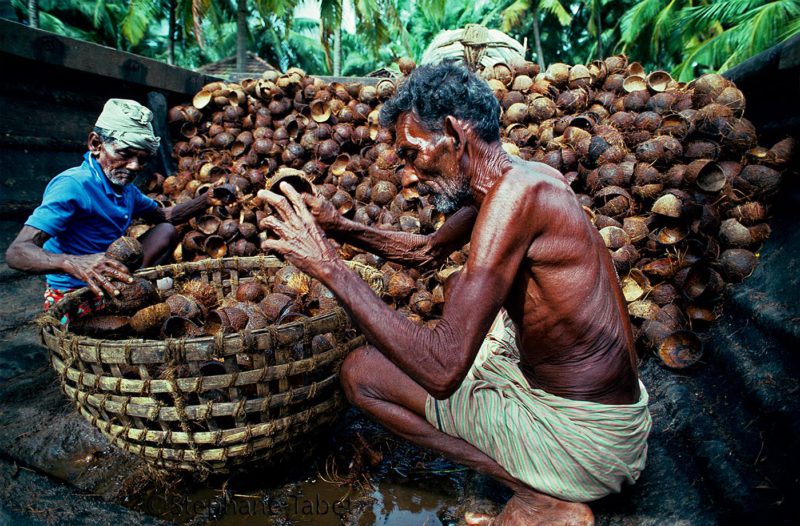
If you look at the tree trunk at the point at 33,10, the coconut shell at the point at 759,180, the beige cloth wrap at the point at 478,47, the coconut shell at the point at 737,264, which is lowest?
the coconut shell at the point at 737,264

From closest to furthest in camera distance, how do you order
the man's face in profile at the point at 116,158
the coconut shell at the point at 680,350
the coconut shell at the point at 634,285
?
the coconut shell at the point at 680,350
the man's face in profile at the point at 116,158
the coconut shell at the point at 634,285

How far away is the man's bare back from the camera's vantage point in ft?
5.24

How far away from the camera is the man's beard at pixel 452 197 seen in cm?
188

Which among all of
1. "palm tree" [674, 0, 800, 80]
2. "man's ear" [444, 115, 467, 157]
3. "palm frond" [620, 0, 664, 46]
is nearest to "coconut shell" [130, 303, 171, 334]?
"man's ear" [444, 115, 467, 157]

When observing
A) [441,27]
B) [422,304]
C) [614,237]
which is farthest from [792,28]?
[441,27]

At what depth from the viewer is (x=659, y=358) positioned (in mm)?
2770

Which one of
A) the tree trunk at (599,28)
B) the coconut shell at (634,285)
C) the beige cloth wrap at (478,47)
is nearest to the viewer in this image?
the coconut shell at (634,285)

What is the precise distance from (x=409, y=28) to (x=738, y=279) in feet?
136

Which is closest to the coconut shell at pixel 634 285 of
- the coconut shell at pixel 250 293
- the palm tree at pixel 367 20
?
the coconut shell at pixel 250 293

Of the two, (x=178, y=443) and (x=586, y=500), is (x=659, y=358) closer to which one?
(x=586, y=500)

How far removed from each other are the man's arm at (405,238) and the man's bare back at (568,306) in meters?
0.69

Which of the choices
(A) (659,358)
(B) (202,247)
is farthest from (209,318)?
(A) (659,358)

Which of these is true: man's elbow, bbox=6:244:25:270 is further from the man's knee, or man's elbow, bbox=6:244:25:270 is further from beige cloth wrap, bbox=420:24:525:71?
beige cloth wrap, bbox=420:24:525:71

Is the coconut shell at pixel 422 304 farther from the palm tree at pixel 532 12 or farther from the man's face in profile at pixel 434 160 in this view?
the palm tree at pixel 532 12
